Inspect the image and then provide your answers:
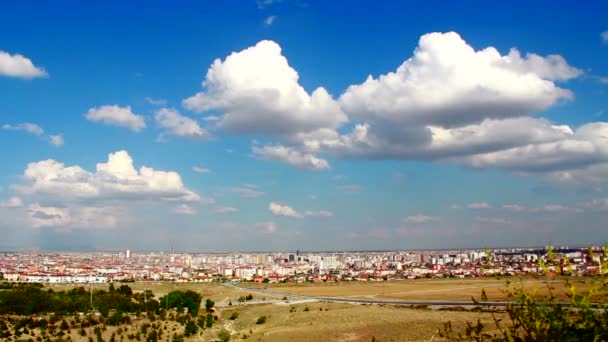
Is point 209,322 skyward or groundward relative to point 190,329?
groundward

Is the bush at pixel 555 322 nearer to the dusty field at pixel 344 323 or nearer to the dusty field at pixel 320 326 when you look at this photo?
the dusty field at pixel 320 326

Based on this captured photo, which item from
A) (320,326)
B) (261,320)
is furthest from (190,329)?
(320,326)

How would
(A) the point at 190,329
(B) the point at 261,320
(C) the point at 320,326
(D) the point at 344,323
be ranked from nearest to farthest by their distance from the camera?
(A) the point at 190,329 < (C) the point at 320,326 < (D) the point at 344,323 < (B) the point at 261,320

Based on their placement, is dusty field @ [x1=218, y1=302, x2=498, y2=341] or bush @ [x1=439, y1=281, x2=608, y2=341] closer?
bush @ [x1=439, y1=281, x2=608, y2=341]

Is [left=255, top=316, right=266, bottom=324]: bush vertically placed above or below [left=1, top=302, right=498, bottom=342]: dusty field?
below

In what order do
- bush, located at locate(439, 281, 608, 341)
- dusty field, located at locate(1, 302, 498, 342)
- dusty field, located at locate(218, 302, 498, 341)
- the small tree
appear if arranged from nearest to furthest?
bush, located at locate(439, 281, 608, 341) → dusty field, located at locate(1, 302, 498, 342) → dusty field, located at locate(218, 302, 498, 341) → the small tree

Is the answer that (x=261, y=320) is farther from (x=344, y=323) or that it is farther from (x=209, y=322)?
(x=344, y=323)

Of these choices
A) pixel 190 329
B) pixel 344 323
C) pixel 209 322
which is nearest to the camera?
→ pixel 190 329

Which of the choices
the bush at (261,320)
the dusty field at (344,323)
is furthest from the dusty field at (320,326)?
the bush at (261,320)

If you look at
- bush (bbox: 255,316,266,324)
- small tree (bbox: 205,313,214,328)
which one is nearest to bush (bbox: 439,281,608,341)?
small tree (bbox: 205,313,214,328)

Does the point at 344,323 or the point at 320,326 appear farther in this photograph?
the point at 344,323

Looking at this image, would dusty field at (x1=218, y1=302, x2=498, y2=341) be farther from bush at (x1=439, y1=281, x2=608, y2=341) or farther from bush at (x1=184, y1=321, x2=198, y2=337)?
bush at (x1=439, y1=281, x2=608, y2=341)

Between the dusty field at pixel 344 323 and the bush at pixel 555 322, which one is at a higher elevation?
the bush at pixel 555 322
